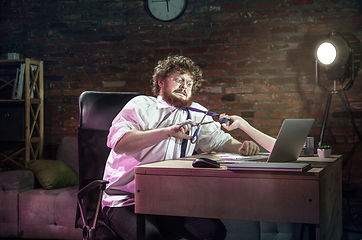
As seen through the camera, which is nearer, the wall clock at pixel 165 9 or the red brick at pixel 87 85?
the wall clock at pixel 165 9

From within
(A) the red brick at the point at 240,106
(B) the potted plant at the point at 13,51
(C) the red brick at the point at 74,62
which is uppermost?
(B) the potted plant at the point at 13,51

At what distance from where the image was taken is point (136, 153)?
1.71 metres

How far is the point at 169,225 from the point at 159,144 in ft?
1.32

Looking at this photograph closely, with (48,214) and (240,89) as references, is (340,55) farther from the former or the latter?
(48,214)

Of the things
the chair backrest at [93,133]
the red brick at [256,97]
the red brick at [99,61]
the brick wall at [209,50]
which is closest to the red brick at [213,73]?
the brick wall at [209,50]

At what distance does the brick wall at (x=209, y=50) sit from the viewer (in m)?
2.96

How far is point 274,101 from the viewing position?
302 centimetres

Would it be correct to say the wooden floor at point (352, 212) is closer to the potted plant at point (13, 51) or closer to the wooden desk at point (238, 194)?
the wooden desk at point (238, 194)

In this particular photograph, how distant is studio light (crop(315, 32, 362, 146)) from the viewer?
2650 millimetres

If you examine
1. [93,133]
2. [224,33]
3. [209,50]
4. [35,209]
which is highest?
[224,33]

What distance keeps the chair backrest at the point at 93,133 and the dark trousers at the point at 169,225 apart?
0.80 ft

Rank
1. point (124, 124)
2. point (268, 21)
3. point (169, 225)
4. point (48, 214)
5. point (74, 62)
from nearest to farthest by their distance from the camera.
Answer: point (169, 225), point (124, 124), point (48, 214), point (268, 21), point (74, 62)

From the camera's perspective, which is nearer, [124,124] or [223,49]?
[124,124]

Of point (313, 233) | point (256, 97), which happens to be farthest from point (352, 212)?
point (313, 233)
